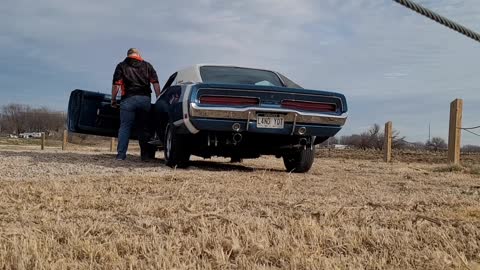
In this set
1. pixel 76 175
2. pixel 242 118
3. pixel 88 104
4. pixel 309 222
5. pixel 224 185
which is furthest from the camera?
pixel 88 104

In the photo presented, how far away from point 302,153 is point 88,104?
404 cm

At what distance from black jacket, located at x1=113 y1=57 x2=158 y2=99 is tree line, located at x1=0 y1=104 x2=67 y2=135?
364ft

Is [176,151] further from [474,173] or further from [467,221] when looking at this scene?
[474,173]

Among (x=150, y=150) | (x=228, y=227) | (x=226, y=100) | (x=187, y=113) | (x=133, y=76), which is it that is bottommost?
(x=228, y=227)

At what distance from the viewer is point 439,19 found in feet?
7.47

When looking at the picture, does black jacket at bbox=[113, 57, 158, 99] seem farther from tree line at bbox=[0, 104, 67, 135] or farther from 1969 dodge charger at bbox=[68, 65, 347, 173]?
tree line at bbox=[0, 104, 67, 135]

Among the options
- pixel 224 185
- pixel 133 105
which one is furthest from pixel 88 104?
pixel 224 185

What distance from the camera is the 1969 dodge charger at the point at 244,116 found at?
5832 mm

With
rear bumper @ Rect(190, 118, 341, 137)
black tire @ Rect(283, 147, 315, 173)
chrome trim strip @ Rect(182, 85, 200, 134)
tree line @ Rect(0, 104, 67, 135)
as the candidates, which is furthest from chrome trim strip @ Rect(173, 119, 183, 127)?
tree line @ Rect(0, 104, 67, 135)

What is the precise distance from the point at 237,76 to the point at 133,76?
5.50ft

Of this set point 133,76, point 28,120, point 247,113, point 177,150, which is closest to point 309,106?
point 247,113

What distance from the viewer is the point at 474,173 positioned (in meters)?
7.83

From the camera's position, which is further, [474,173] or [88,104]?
[88,104]

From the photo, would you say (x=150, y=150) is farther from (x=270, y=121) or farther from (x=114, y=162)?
(x=270, y=121)
